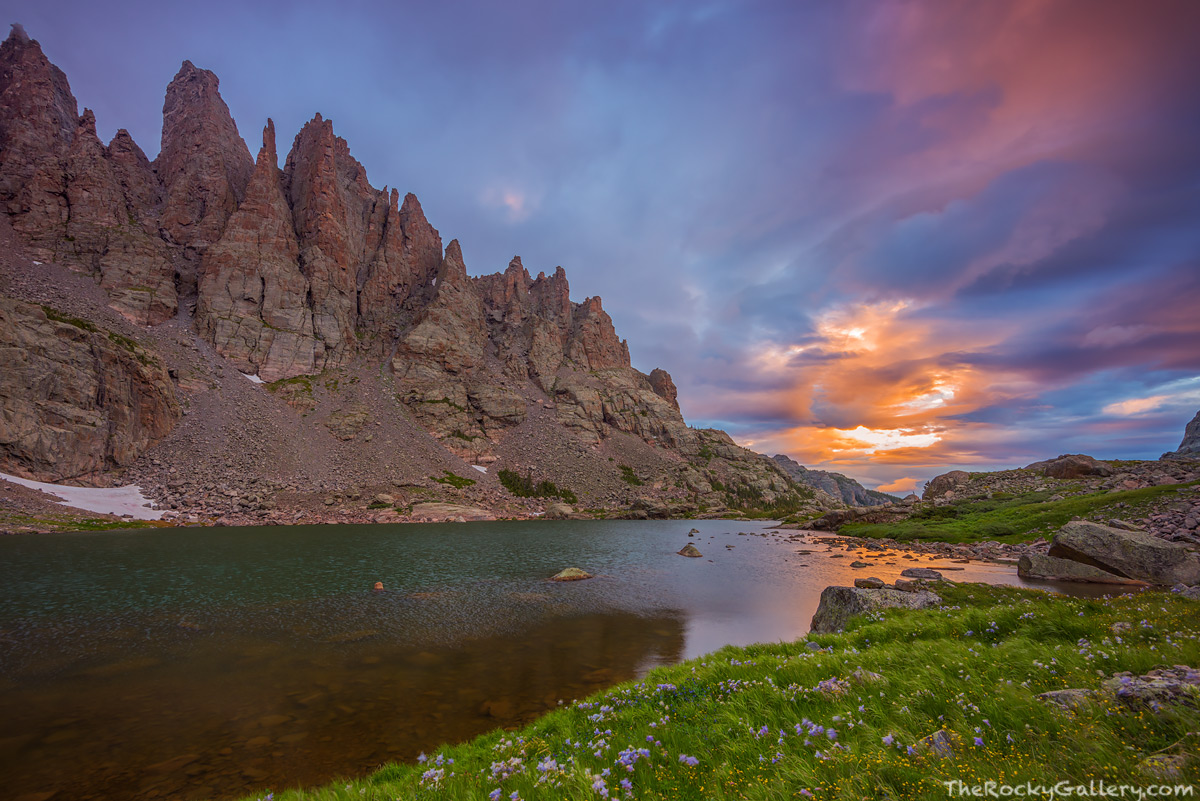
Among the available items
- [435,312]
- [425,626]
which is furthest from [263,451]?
[425,626]

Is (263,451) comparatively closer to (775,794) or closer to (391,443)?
(391,443)

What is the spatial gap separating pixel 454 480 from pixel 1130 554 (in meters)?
136

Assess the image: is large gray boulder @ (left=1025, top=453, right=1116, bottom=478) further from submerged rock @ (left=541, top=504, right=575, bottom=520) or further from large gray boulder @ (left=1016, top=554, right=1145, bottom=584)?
submerged rock @ (left=541, top=504, right=575, bottom=520)

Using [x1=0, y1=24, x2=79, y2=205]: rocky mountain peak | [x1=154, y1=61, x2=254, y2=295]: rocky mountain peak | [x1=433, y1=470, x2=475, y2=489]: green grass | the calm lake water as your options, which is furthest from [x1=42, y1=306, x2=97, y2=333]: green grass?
[x1=433, y1=470, x2=475, y2=489]: green grass

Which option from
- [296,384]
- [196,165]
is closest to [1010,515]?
[296,384]

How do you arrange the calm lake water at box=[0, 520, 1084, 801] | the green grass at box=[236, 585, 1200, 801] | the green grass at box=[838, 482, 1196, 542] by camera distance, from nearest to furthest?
the green grass at box=[236, 585, 1200, 801] < the calm lake water at box=[0, 520, 1084, 801] < the green grass at box=[838, 482, 1196, 542]

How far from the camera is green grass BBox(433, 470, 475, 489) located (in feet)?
443

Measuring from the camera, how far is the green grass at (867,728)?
176 inches

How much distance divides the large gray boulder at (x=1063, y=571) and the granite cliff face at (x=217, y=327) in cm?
11678

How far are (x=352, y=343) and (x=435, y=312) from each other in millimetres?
35666

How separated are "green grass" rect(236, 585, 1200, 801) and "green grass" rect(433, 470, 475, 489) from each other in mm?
131887

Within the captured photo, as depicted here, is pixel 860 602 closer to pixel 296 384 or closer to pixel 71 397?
pixel 71 397

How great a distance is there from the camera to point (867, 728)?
5906mm

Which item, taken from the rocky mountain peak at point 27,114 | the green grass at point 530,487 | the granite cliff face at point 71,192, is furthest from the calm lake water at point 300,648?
the rocky mountain peak at point 27,114
